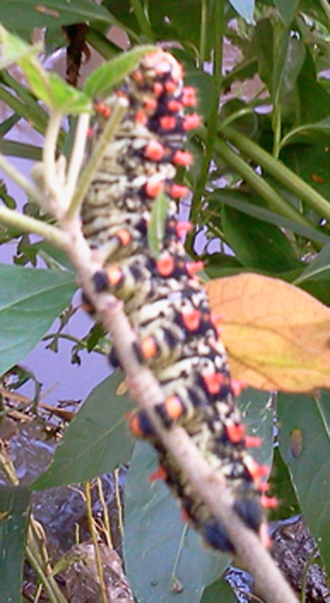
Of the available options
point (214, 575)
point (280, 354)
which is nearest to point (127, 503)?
point (214, 575)

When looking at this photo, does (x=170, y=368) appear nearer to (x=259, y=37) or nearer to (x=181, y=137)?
(x=181, y=137)

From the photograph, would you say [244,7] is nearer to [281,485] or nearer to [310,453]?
[310,453]

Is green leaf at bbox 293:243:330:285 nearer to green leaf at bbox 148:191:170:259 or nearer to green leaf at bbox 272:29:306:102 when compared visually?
green leaf at bbox 272:29:306:102

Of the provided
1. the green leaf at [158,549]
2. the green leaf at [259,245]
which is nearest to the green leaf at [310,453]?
the green leaf at [158,549]

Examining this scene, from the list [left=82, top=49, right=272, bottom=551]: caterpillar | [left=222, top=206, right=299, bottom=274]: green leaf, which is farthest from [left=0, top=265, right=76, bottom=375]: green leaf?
[left=222, top=206, right=299, bottom=274]: green leaf

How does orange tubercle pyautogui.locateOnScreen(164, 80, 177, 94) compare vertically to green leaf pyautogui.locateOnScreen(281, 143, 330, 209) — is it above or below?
below
